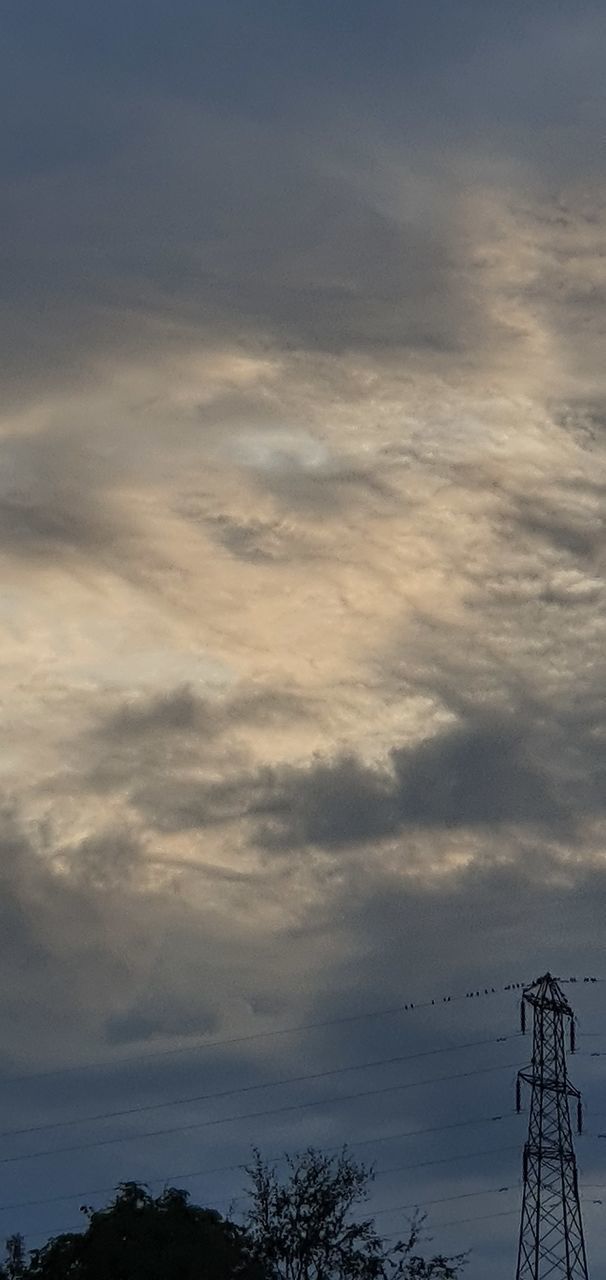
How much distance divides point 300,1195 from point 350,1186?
3198 mm

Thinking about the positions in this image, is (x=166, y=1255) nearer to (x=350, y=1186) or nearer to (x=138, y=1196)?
(x=138, y=1196)

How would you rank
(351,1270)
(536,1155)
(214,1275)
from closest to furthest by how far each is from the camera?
(214,1275)
(536,1155)
(351,1270)

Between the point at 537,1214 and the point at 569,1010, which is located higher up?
the point at 569,1010

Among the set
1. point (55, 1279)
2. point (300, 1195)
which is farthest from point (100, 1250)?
point (300, 1195)

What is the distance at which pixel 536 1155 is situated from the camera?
11381 cm

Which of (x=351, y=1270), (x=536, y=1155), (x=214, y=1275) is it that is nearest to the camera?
(x=214, y=1275)

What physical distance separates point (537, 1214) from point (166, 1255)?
2032cm

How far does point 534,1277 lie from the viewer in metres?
111

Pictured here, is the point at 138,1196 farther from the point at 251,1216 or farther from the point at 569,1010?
the point at 569,1010

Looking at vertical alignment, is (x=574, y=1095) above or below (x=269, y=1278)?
above

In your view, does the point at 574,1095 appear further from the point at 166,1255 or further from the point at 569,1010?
the point at 166,1255

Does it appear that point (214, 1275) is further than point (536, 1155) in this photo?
No

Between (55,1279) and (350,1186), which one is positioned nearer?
(55,1279)

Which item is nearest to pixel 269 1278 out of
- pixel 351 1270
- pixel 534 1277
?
pixel 351 1270
